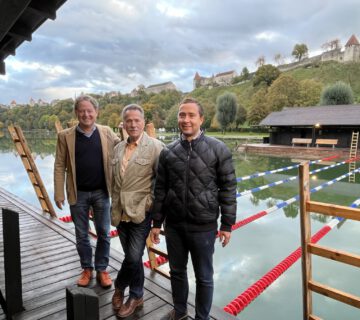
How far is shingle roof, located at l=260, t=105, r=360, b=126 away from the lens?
1754cm

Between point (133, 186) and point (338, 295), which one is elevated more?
point (133, 186)

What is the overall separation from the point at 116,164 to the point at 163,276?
1201 mm

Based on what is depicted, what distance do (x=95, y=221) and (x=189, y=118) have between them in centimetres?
121

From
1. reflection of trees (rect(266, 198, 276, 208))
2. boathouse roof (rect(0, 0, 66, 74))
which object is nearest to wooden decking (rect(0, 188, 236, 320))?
boathouse roof (rect(0, 0, 66, 74))

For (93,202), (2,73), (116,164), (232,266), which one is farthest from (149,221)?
(2,73)

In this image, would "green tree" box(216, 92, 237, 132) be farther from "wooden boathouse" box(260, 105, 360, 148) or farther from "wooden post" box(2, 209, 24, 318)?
"wooden post" box(2, 209, 24, 318)

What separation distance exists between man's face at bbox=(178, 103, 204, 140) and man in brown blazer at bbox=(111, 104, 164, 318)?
321 mm

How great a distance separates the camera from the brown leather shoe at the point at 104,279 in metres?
2.19

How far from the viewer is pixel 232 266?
3.52m

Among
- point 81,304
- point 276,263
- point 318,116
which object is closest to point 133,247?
point 81,304

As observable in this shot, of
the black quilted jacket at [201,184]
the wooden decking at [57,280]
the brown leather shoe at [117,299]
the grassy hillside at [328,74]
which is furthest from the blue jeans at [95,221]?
the grassy hillside at [328,74]

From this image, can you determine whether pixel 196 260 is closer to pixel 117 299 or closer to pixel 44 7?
pixel 117 299

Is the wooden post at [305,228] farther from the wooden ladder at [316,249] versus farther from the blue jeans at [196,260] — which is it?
the blue jeans at [196,260]

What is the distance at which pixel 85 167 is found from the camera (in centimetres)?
202
